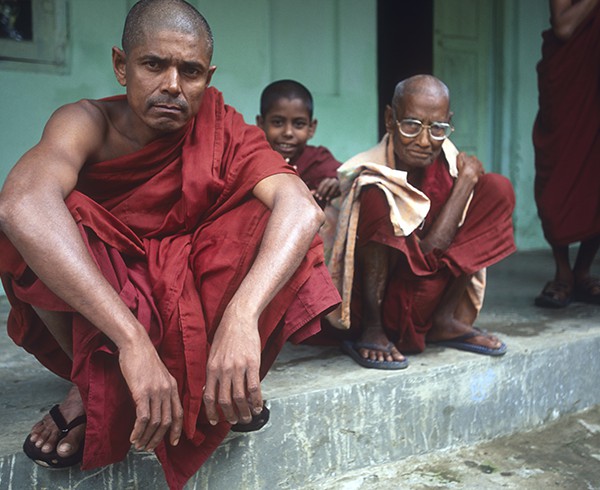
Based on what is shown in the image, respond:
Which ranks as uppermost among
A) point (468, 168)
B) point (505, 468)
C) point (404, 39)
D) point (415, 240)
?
point (404, 39)

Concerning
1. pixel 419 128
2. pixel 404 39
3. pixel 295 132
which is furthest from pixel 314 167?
pixel 404 39

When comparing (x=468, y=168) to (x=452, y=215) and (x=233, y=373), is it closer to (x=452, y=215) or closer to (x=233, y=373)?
(x=452, y=215)

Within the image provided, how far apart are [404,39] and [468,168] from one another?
3.75 metres

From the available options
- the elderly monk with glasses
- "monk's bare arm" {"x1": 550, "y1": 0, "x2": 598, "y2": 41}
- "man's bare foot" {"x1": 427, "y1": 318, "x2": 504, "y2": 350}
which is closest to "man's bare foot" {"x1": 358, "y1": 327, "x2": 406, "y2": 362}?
the elderly monk with glasses

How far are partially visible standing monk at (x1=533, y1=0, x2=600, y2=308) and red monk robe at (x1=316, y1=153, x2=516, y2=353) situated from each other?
90 cm

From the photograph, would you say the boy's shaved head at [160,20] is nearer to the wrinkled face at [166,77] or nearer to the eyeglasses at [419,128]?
the wrinkled face at [166,77]

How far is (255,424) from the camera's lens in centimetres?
163

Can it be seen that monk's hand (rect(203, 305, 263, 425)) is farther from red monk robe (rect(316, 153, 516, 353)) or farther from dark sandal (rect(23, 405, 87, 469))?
red monk robe (rect(316, 153, 516, 353))

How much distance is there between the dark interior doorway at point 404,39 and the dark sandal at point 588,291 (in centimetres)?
288

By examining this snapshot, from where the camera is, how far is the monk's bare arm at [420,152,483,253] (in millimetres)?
2123

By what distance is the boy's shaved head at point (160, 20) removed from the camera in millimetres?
1567

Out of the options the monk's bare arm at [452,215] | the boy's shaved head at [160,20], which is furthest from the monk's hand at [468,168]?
the boy's shaved head at [160,20]

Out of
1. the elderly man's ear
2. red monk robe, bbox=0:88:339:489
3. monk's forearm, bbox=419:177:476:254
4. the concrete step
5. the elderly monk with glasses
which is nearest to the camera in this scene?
red monk robe, bbox=0:88:339:489

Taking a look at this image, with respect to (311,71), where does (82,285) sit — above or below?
below
